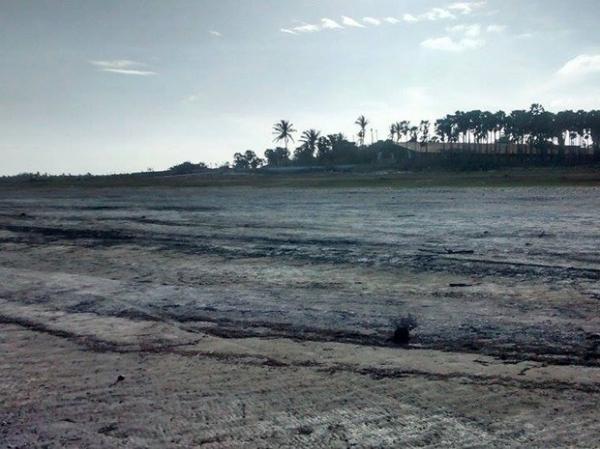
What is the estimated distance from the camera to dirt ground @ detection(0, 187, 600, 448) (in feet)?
14.9

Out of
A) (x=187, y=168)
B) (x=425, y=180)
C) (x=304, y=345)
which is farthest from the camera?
(x=187, y=168)

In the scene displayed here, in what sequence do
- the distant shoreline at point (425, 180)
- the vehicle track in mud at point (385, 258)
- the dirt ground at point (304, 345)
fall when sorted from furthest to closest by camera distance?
1. the distant shoreline at point (425, 180)
2. the vehicle track in mud at point (385, 258)
3. the dirt ground at point (304, 345)

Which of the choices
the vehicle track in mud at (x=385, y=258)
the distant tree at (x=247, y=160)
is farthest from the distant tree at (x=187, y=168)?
the vehicle track in mud at (x=385, y=258)

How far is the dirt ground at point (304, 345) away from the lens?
4531 millimetres

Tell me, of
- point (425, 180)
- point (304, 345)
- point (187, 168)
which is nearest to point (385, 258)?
point (304, 345)

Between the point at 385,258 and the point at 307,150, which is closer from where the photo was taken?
the point at 385,258

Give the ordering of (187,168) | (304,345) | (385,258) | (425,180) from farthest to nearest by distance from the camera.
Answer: (187,168) < (425,180) < (385,258) < (304,345)

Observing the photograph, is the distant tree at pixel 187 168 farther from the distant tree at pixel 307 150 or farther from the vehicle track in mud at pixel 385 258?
the vehicle track in mud at pixel 385 258

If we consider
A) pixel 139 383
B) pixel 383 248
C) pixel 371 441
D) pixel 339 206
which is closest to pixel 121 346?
pixel 139 383

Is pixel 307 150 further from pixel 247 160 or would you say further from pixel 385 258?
pixel 385 258

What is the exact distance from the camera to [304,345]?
6.62 meters

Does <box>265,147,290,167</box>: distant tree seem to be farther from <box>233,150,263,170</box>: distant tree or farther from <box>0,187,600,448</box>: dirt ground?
<box>0,187,600,448</box>: dirt ground

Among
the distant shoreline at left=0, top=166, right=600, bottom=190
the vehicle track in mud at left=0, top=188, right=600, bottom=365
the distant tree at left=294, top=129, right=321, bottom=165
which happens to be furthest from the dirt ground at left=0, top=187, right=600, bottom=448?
the distant tree at left=294, top=129, right=321, bottom=165

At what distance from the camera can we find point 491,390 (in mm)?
5137
